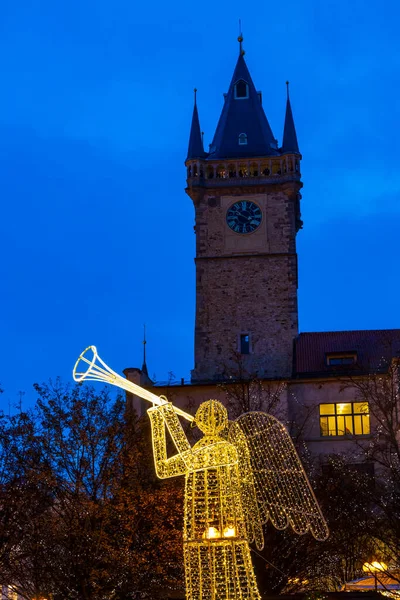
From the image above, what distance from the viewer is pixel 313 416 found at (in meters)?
56.1

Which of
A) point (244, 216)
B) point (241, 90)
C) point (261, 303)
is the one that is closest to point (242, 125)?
point (241, 90)

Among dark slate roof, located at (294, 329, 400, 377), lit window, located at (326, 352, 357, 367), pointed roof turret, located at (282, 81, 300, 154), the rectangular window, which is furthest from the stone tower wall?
pointed roof turret, located at (282, 81, 300, 154)

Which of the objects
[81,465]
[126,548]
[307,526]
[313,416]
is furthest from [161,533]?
[313,416]

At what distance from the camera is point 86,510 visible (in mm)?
36125

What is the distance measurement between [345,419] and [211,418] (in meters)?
37.4

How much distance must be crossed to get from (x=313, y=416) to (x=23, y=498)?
21262mm

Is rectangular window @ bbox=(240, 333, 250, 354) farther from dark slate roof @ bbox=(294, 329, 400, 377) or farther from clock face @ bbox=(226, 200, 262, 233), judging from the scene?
clock face @ bbox=(226, 200, 262, 233)

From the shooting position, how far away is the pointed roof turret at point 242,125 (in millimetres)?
65500

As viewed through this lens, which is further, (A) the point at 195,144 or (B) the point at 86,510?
(A) the point at 195,144

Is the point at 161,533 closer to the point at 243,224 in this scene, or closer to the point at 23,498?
the point at 23,498

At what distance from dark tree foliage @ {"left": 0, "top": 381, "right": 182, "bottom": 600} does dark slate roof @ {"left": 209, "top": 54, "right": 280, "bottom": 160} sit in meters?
28.1

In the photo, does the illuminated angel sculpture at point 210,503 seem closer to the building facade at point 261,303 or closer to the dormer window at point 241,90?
the building facade at point 261,303

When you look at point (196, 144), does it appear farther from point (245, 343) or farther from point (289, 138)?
point (245, 343)

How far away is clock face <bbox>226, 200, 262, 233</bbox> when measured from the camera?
62.6 meters
